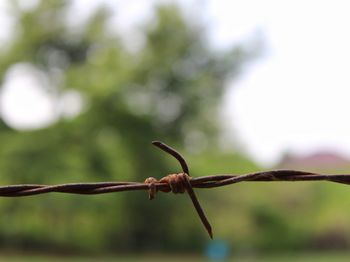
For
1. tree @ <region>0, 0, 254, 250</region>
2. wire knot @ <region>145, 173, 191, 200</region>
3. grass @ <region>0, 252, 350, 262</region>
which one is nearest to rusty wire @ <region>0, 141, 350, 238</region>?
wire knot @ <region>145, 173, 191, 200</region>

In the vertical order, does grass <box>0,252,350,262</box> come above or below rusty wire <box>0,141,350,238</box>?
above

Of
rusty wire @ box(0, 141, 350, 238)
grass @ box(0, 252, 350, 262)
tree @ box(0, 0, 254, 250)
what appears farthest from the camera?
tree @ box(0, 0, 254, 250)

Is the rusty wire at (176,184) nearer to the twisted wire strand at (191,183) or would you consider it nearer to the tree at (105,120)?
the twisted wire strand at (191,183)

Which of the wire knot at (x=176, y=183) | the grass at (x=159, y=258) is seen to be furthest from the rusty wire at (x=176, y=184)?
the grass at (x=159, y=258)

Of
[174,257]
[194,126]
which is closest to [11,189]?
[174,257]

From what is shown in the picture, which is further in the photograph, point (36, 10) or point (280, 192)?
point (280, 192)

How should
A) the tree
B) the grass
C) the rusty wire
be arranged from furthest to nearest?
the tree, the grass, the rusty wire

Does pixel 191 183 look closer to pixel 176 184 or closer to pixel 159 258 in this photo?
pixel 176 184

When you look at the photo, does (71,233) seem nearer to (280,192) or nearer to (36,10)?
(36,10)

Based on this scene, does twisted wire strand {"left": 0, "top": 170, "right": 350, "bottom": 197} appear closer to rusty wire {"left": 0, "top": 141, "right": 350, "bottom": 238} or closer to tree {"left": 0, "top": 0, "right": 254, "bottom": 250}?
rusty wire {"left": 0, "top": 141, "right": 350, "bottom": 238}
